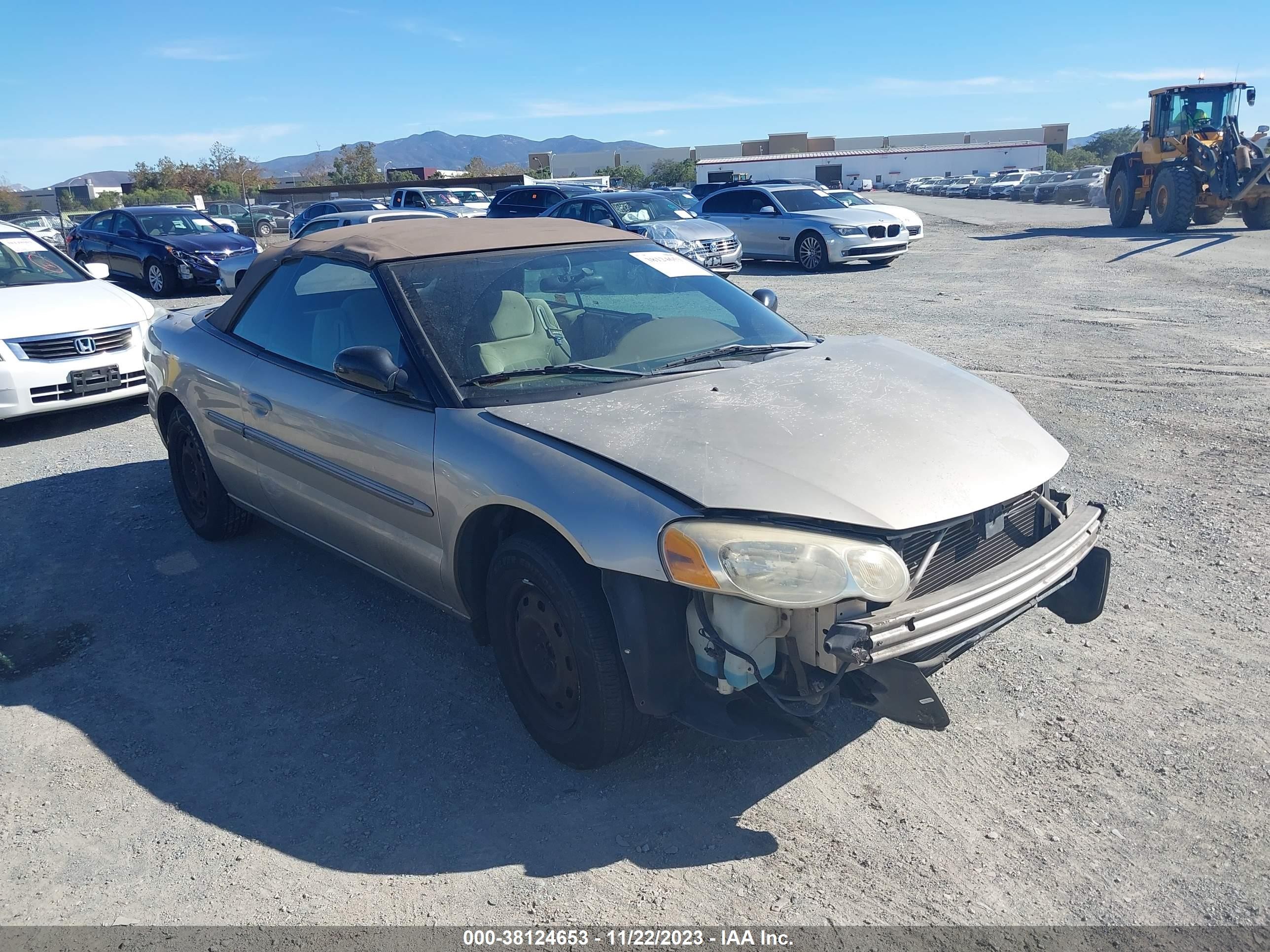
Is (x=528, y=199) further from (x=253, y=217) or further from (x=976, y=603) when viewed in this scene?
(x=976, y=603)

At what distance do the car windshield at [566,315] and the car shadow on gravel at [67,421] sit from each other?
5031 millimetres

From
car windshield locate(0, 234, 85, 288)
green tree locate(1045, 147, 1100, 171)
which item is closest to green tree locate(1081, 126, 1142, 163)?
green tree locate(1045, 147, 1100, 171)

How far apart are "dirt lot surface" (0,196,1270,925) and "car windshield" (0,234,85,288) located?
4181mm

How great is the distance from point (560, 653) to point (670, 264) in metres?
2.16

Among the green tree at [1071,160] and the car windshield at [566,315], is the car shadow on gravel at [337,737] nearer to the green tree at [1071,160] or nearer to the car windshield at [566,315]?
the car windshield at [566,315]

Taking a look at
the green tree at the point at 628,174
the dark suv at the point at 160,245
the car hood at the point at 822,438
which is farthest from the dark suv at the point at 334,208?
the green tree at the point at 628,174

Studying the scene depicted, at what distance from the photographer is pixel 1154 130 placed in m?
21.9

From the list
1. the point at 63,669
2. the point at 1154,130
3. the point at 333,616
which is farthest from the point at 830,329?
the point at 1154,130

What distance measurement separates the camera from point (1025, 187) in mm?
53688

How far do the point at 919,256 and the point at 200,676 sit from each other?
1858 cm

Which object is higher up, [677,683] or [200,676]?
[677,683]

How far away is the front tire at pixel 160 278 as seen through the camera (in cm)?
1631

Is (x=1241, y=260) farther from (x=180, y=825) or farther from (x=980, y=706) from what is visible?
(x=180, y=825)

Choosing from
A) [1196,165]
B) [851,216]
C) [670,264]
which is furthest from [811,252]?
[670,264]
